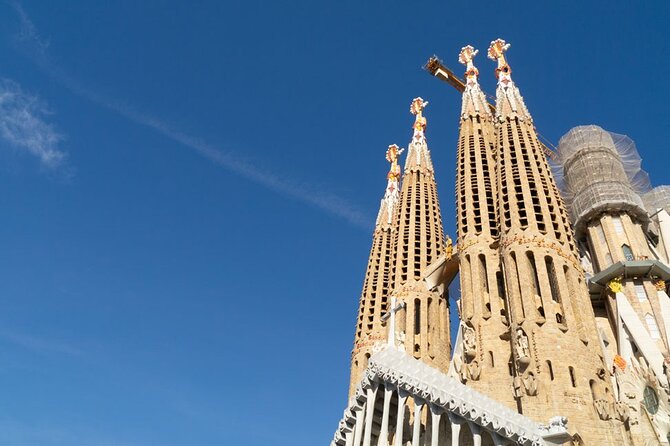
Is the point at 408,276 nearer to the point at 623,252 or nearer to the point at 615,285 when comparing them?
the point at 615,285

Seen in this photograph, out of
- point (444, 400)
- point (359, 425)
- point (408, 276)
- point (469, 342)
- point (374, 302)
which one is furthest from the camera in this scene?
point (374, 302)

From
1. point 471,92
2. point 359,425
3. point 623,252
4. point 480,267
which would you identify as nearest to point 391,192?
point 471,92

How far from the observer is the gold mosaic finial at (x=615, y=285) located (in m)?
33.8

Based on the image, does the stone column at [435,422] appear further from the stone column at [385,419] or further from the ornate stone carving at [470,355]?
the ornate stone carving at [470,355]

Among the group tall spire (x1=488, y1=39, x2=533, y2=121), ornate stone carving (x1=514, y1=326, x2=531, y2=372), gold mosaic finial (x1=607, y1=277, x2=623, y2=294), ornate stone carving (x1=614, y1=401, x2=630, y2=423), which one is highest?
tall spire (x1=488, y1=39, x2=533, y2=121)

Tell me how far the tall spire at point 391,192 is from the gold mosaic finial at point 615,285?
48.2 feet

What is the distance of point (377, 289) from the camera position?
38812 mm

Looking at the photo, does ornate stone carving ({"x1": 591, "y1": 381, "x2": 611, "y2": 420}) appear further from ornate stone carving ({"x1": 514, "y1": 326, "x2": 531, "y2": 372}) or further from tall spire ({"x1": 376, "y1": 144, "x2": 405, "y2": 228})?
tall spire ({"x1": 376, "y1": 144, "x2": 405, "y2": 228})

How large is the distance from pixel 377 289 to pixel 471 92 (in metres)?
13.5

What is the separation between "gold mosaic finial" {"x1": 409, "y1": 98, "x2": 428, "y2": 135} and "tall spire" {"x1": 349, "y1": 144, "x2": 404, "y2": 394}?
445 centimetres

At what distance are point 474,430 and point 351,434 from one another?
6043 mm

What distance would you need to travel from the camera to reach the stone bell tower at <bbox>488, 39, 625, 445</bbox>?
2188 centimetres

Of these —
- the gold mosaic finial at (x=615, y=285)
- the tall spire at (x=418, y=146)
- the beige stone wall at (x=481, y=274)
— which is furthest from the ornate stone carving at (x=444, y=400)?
the tall spire at (x=418, y=146)

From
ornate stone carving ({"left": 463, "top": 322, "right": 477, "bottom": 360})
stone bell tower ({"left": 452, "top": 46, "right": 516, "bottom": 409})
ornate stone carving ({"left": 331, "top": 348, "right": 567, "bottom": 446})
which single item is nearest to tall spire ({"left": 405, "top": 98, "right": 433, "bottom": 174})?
stone bell tower ({"left": 452, "top": 46, "right": 516, "bottom": 409})
